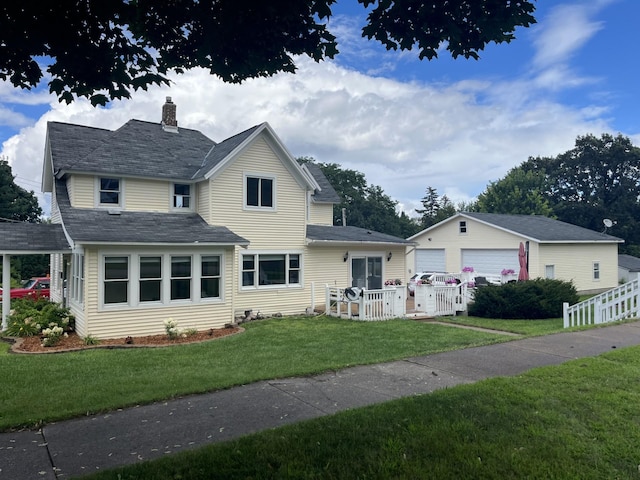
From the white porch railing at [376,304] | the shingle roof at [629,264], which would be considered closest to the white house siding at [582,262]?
the shingle roof at [629,264]

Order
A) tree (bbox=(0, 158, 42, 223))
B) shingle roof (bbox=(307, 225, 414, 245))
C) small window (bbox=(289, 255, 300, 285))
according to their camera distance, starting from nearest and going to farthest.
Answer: small window (bbox=(289, 255, 300, 285))
shingle roof (bbox=(307, 225, 414, 245))
tree (bbox=(0, 158, 42, 223))

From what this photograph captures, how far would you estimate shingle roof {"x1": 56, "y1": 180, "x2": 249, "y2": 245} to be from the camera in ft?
40.6

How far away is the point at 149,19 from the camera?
200 inches

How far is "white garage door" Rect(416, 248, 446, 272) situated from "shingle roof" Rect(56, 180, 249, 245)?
787 inches

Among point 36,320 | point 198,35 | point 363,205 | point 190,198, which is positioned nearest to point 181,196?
point 190,198

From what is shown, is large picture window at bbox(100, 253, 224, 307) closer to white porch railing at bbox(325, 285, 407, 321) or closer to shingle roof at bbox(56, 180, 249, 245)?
shingle roof at bbox(56, 180, 249, 245)

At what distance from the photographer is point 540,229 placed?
1147 inches

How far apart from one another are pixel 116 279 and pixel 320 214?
13597mm

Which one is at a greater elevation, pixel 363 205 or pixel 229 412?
pixel 363 205

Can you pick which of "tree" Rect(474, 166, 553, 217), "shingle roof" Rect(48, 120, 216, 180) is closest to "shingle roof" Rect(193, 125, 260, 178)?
"shingle roof" Rect(48, 120, 216, 180)

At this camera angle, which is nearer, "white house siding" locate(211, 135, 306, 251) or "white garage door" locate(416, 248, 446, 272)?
"white house siding" locate(211, 135, 306, 251)

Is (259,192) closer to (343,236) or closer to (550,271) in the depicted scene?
(343,236)

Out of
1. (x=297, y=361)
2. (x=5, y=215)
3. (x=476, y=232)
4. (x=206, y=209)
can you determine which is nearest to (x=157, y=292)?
(x=206, y=209)

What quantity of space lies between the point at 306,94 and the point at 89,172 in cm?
880
